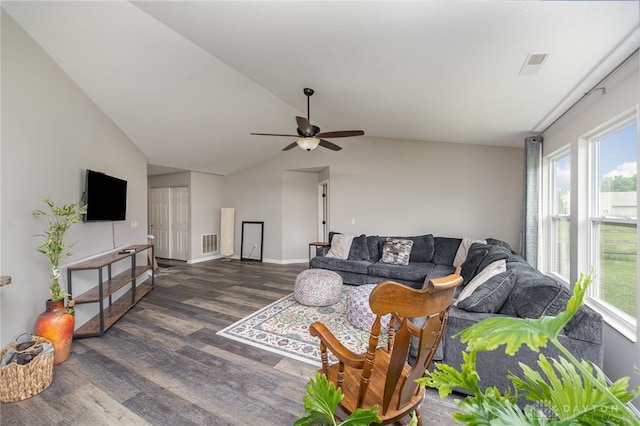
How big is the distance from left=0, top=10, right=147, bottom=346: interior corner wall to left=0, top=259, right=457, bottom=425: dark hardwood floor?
2.07 feet

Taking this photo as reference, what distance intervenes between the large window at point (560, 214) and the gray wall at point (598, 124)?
29cm

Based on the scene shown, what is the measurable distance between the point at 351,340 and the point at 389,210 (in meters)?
3.16

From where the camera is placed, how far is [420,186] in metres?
4.96

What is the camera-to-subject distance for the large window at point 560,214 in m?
2.94

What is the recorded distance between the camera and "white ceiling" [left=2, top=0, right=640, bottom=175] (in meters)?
1.56

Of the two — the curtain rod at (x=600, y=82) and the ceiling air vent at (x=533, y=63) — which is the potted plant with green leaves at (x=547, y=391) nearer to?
the ceiling air vent at (x=533, y=63)

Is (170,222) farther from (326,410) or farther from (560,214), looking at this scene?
(560,214)

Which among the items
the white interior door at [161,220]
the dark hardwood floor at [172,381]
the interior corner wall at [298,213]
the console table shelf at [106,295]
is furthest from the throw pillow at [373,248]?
the white interior door at [161,220]

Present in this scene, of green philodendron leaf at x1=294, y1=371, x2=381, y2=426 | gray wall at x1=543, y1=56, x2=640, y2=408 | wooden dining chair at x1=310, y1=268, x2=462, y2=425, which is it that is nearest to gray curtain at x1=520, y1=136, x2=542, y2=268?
gray wall at x1=543, y1=56, x2=640, y2=408

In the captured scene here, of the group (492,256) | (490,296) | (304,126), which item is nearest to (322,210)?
(304,126)

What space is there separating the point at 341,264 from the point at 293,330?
6.15 feet

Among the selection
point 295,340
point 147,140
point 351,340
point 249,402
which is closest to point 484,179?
point 351,340

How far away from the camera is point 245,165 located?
21.5 feet

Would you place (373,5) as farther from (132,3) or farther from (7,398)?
(7,398)
